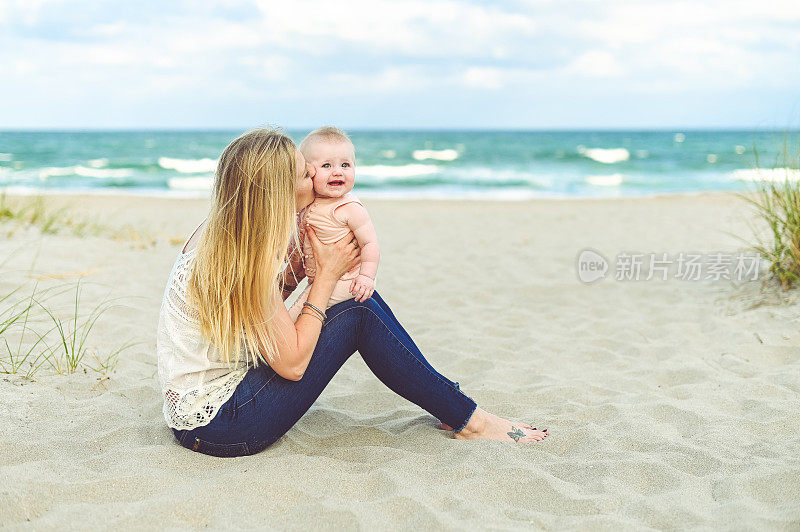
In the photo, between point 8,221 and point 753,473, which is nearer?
point 753,473

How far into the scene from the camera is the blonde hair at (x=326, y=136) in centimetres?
292

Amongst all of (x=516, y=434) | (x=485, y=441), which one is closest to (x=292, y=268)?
(x=485, y=441)

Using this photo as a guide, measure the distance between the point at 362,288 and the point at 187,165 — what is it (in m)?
23.7

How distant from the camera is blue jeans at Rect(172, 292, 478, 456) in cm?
255

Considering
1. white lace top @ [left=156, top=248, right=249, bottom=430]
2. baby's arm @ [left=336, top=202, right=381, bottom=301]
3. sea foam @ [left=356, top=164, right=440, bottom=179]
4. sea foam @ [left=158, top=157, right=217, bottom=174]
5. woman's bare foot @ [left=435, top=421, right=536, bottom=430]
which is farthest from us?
sea foam @ [left=158, top=157, right=217, bottom=174]

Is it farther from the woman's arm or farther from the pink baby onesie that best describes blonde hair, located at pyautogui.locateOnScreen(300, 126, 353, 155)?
the woman's arm

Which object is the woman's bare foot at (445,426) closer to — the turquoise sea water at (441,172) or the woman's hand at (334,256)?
the woman's hand at (334,256)

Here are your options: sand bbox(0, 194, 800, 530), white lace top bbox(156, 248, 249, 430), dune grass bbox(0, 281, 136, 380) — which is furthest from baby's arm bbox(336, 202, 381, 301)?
dune grass bbox(0, 281, 136, 380)

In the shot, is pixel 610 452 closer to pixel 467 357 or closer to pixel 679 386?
pixel 679 386

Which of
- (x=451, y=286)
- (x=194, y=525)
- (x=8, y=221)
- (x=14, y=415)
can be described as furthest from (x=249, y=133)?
(x=8, y=221)

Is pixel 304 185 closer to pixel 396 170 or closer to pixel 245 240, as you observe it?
pixel 245 240

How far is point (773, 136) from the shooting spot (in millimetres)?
4762

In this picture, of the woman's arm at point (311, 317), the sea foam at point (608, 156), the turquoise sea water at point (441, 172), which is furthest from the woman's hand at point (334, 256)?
the sea foam at point (608, 156)

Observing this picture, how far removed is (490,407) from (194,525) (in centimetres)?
166
